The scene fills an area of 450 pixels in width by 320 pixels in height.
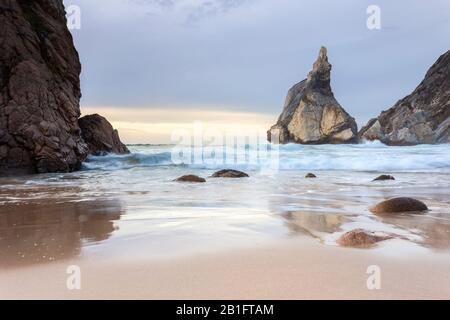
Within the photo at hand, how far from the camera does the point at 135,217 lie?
14.5 feet

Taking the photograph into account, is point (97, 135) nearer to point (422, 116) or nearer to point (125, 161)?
point (125, 161)

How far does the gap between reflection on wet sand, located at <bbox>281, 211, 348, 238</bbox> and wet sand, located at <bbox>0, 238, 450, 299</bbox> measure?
737 mm

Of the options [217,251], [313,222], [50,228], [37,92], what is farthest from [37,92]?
[217,251]

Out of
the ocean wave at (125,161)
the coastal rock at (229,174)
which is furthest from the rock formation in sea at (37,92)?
the coastal rock at (229,174)

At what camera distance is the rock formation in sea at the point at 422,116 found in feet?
136

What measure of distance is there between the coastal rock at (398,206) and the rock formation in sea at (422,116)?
120 feet

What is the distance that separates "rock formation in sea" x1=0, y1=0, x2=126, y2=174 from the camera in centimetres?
1235

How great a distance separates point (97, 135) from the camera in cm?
1783

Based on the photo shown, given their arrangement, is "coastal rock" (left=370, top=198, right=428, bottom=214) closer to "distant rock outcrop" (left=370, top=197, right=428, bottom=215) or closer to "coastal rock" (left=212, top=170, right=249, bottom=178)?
"distant rock outcrop" (left=370, top=197, right=428, bottom=215)

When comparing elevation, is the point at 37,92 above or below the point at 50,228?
above

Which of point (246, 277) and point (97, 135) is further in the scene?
point (97, 135)

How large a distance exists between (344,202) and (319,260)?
3.20 m

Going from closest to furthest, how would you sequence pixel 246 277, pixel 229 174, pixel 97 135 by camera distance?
pixel 246 277 < pixel 229 174 < pixel 97 135

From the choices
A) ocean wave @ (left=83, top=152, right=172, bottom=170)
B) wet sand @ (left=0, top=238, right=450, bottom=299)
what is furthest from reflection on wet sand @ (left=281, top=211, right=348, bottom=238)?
ocean wave @ (left=83, top=152, right=172, bottom=170)
